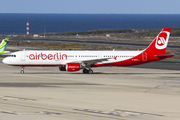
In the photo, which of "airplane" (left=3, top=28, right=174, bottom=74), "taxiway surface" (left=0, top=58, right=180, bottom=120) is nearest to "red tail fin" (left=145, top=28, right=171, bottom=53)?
"airplane" (left=3, top=28, right=174, bottom=74)

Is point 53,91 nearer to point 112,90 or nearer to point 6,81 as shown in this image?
point 112,90

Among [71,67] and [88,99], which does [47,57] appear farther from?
[88,99]

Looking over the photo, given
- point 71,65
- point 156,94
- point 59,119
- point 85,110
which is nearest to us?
point 59,119

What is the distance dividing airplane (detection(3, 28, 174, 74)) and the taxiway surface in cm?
731

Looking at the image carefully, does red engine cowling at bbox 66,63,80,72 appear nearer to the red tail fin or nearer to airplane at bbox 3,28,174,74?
airplane at bbox 3,28,174,74

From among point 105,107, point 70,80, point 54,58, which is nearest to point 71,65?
point 54,58

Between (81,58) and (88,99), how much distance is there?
2348 centimetres

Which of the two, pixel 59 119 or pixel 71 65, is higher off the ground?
pixel 71 65

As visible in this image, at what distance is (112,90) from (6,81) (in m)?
13.7

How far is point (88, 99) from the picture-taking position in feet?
102

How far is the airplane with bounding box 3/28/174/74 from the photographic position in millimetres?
53094

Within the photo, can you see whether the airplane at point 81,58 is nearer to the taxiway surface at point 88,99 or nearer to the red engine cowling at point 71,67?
the red engine cowling at point 71,67

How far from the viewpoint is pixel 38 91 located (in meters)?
35.6

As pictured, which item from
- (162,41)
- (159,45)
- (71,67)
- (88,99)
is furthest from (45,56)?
(88,99)
